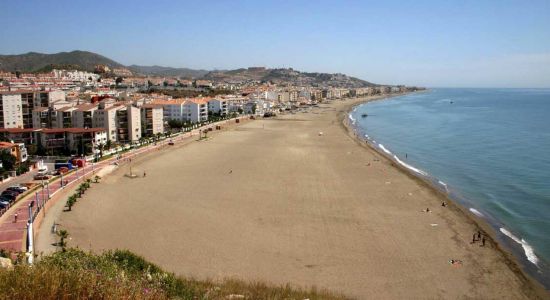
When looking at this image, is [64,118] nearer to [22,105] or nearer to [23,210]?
[22,105]

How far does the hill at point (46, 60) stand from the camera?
493 ft

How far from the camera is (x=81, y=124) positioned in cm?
3903

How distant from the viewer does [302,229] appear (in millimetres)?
16953

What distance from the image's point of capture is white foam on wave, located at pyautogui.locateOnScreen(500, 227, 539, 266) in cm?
1477

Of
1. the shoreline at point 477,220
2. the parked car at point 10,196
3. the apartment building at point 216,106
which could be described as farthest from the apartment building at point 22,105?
the shoreline at point 477,220

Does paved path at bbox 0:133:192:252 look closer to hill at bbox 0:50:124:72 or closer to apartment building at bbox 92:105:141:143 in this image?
apartment building at bbox 92:105:141:143

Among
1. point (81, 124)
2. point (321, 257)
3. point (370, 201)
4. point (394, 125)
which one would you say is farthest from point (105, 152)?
point (394, 125)

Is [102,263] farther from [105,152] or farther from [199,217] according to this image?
[105,152]

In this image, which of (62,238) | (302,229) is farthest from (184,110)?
(62,238)

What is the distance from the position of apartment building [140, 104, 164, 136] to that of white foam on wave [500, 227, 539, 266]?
113ft

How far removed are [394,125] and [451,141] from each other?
17148 mm

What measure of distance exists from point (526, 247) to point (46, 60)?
608ft

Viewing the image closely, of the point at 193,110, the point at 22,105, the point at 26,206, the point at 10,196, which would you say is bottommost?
the point at 26,206

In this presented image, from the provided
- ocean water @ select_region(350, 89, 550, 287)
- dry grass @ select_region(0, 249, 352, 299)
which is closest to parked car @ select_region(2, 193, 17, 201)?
dry grass @ select_region(0, 249, 352, 299)
